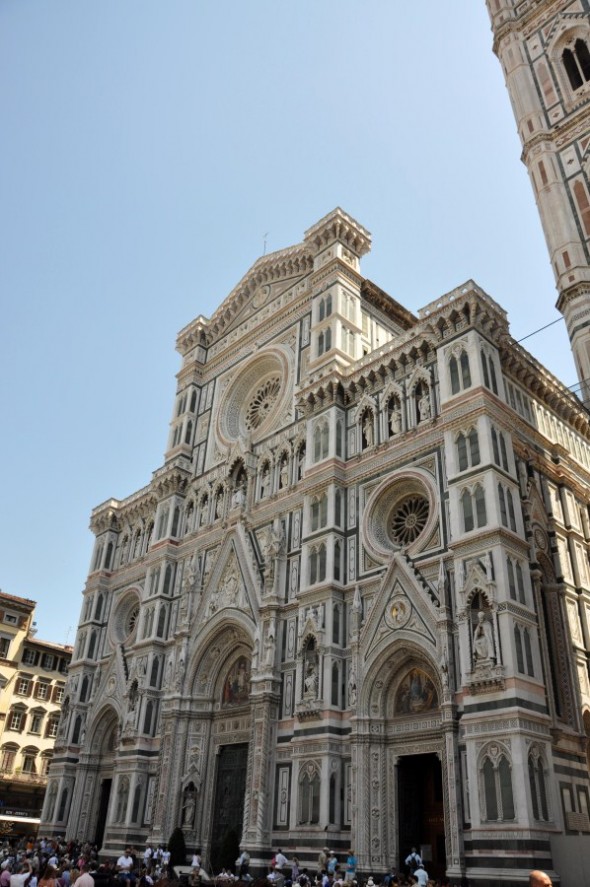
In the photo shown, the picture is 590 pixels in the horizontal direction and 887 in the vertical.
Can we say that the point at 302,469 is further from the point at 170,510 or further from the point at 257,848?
the point at 257,848

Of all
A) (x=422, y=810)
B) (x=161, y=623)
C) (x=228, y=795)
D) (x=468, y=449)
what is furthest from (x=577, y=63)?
(x=228, y=795)

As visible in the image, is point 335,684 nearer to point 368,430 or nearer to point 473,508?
point 473,508

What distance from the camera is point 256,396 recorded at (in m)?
35.8

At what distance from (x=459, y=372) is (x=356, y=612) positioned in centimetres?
838

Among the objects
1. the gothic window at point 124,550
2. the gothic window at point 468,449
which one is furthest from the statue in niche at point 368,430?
the gothic window at point 124,550

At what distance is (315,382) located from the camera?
29125 millimetres

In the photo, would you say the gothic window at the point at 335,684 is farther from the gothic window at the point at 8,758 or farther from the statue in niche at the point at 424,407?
the gothic window at the point at 8,758

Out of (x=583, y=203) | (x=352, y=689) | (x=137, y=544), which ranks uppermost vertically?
(x=583, y=203)

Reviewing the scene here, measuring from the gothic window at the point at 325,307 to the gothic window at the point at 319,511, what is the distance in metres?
8.72

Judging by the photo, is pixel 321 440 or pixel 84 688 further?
pixel 84 688

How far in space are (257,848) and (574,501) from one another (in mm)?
15520

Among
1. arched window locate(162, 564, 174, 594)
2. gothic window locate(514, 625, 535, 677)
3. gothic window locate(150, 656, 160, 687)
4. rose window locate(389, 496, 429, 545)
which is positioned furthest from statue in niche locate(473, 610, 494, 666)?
arched window locate(162, 564, 174, 594)

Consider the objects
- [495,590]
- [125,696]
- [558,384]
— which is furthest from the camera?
[125,696]

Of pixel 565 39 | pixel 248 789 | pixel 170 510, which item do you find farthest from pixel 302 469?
pixel 565 39
